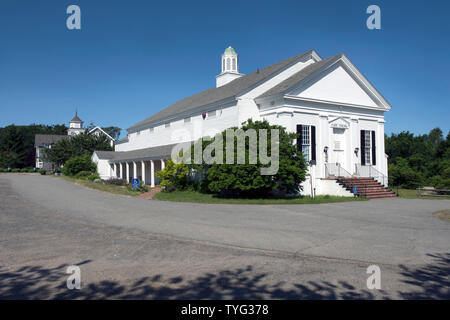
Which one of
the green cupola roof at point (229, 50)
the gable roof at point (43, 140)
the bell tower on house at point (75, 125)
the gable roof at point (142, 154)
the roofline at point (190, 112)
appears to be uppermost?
the green cupola roof at point (229, 50)

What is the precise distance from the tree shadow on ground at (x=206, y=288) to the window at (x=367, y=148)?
20.6m

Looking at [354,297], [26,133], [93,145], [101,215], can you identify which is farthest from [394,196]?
[26,133]

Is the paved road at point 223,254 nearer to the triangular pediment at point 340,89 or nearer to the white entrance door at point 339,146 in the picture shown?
the white entrance door at point 339,146

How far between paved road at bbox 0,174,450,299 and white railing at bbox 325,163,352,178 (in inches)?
376

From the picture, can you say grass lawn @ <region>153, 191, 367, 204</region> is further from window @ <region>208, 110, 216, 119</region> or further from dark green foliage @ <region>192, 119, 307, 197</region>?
window @ <region>208, 110, 216, 119</region>

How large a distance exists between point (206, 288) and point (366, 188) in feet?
62.3

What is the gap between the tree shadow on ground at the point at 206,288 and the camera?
490cm

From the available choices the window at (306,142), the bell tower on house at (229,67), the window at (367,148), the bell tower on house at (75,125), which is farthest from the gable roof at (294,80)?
the bell tower on house at (75,125)

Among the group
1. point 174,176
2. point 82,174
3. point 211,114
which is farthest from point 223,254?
point 82,174

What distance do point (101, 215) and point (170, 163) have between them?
11.2 metres

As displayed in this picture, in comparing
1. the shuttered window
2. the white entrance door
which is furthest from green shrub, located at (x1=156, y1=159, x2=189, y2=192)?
the white entrance door

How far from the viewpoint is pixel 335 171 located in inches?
931

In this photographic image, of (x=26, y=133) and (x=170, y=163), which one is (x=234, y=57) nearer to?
(x=170, y=163)

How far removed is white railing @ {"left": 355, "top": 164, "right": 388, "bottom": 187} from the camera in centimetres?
2473
